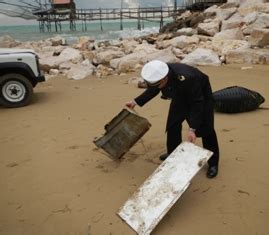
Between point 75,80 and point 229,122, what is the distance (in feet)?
20.0

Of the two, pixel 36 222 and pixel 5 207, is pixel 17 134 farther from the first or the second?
pixel 36 222

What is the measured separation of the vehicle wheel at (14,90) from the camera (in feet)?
26.9

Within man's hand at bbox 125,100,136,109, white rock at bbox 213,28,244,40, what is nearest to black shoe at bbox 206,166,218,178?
man's hand at bbox 125,100,136,109

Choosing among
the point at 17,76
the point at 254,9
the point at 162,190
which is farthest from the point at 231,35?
the point at 162,190

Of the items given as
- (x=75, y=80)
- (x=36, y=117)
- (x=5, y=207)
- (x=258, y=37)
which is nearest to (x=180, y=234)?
(x=5, y=207)

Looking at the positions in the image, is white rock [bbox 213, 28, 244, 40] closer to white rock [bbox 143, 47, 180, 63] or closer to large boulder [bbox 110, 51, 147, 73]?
white rock [bbox 143, 47, 180, 63]

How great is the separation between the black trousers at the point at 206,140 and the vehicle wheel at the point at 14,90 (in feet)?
15.3

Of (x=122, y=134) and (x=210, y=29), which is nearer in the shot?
(x=122, y=134)

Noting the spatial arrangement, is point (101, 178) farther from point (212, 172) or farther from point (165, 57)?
point (165, 57)

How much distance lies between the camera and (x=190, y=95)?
3.86m

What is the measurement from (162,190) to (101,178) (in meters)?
1.11

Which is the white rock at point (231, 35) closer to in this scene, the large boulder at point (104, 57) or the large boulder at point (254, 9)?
the large boulder at point (104, 57)

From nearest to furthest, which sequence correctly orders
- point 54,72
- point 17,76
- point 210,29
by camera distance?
1. point 17,76
2. point 54,72
3. point 210,29

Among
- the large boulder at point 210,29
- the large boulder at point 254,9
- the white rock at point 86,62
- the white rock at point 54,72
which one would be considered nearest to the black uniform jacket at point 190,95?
the white rock at point 54,72
